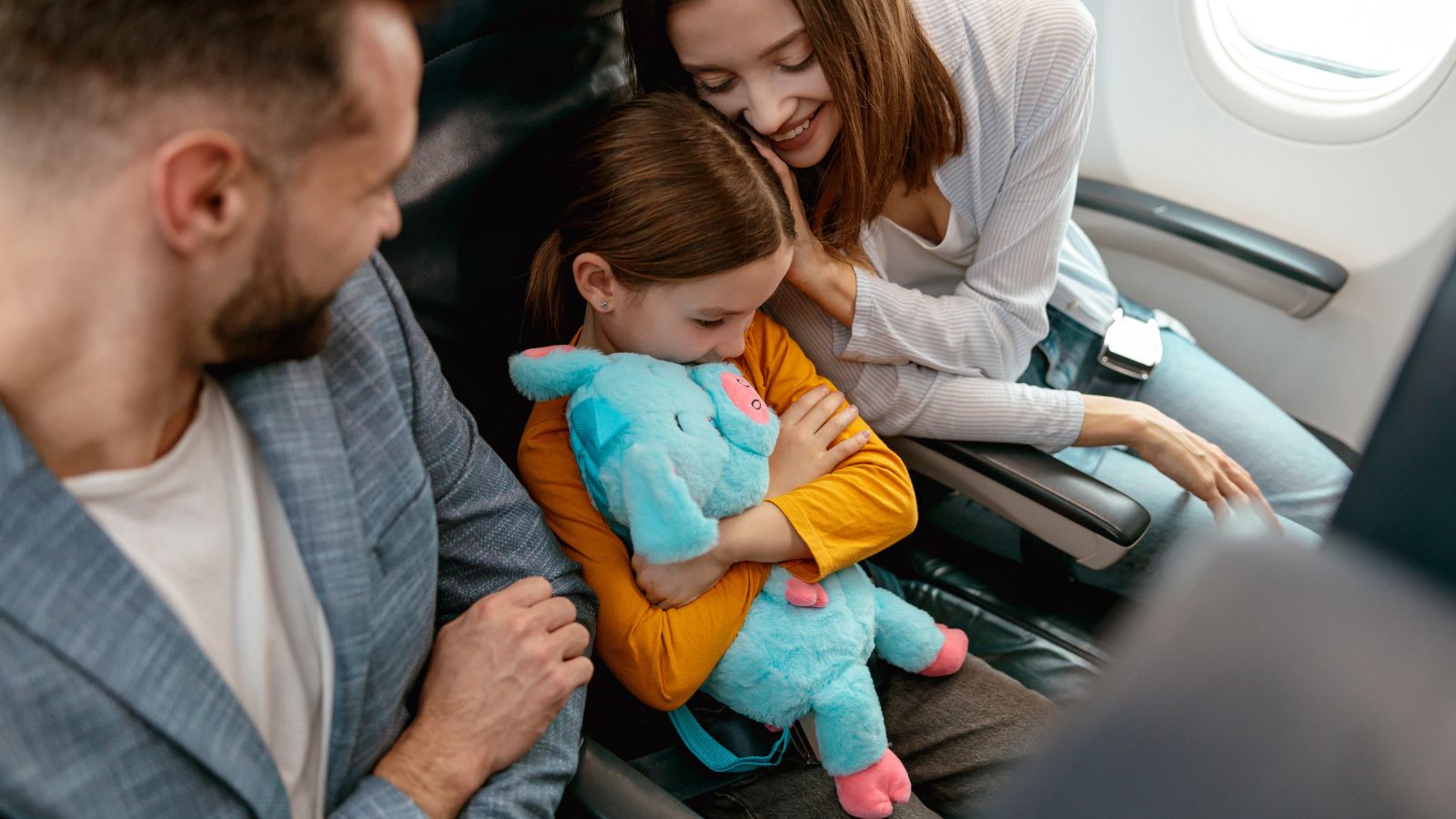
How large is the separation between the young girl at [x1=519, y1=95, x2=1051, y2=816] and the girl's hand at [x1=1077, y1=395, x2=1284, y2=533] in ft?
1.56

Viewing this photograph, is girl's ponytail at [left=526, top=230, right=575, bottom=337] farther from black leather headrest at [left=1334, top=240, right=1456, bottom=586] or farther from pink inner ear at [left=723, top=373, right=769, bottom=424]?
black leather headrest at [left=1334, top=240, right=1456, bottom=586]

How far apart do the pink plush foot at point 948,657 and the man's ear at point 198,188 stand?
1102 mm

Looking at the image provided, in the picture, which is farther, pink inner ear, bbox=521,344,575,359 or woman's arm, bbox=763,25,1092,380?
woman's arm, bbox=763,25,1092,380

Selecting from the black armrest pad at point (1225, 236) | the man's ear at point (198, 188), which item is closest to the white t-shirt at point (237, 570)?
the man's ear at point (198, 188)

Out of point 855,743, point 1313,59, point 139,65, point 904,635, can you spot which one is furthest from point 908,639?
point 1313,59

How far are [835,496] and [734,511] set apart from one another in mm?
151

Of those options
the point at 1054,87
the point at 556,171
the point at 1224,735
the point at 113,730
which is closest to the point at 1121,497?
the point at 1054,87

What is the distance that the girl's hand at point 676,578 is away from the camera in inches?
51.1

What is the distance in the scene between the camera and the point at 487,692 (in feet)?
3.71

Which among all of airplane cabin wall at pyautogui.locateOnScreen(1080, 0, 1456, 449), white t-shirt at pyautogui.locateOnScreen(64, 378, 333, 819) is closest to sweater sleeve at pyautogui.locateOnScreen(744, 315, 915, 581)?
white t-shirt at pyautogui.locateOnScreen(64, 378, 333, 819)

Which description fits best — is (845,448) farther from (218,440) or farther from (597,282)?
→ (218,440)

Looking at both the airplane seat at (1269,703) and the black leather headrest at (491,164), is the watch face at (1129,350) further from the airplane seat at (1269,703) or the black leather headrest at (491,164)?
the airplane seat at (1269,703)

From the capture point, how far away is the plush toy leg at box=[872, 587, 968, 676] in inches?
58.3

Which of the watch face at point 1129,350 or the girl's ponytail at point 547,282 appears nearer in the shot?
the girl's ponytail at point 547,282
